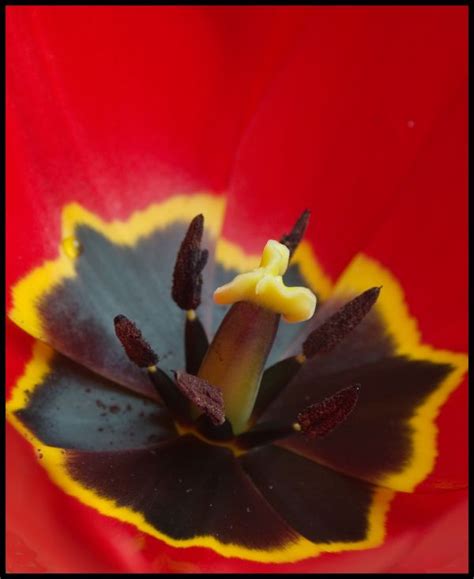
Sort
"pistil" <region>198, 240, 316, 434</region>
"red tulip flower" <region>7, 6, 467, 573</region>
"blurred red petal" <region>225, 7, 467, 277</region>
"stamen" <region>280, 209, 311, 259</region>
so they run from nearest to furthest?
"red tulip flower" <region>7, 6, 467, 573</region>, "pistil" <region>198, 240, 316, 434</region>, "stamen" <region>280, 209, 311, 259</region>, "blurred red petal" <region>225, 7, 467, 277</region>

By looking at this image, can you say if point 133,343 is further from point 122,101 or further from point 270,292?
point 122,101

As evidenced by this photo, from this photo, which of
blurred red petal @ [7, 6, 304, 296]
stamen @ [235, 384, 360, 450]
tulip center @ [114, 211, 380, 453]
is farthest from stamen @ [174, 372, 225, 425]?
blurred red petal @ [7, 6, 304, 296]

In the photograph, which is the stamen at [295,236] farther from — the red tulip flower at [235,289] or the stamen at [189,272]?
the stamen at [189,272]

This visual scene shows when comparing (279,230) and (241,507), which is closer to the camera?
(241,507)

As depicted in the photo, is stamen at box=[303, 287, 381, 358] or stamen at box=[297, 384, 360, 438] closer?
stamen at box=[297, 384, 360, 438]

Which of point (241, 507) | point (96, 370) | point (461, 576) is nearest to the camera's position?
point (461, 576)

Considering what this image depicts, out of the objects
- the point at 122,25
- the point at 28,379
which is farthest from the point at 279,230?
the point at 28,379

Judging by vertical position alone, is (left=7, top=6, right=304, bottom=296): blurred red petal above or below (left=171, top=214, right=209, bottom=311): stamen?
above

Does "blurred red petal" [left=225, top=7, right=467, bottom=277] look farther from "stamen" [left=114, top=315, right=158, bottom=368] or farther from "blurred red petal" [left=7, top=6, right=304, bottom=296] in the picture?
"stamen" [left=114, top=315, right=158, bottom=368]

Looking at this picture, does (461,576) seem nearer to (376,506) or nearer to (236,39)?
(376,506)
